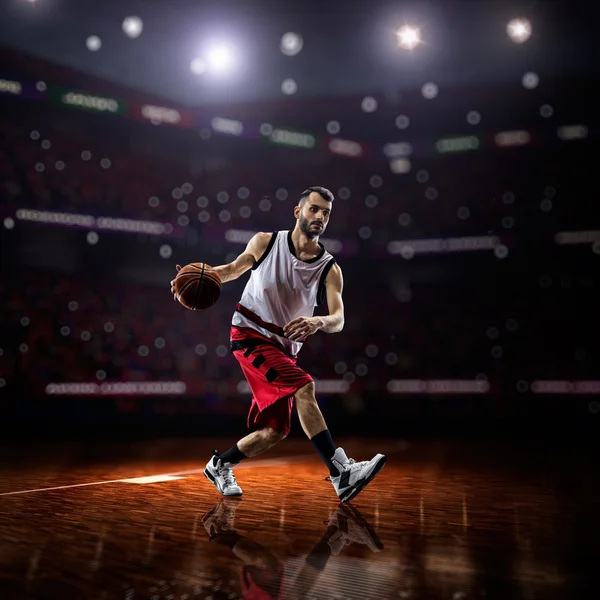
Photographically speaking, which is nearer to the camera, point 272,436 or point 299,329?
point 299,329

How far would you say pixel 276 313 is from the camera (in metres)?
3.74

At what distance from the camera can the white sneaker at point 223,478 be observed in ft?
12.3

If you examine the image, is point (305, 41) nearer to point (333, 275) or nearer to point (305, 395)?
point (333, 275)

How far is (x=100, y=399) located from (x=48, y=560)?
9209mm

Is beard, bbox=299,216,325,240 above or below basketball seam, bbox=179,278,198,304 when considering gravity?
above

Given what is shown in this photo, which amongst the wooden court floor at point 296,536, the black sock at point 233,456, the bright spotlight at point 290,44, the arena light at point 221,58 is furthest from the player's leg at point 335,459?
the arena light at point 221,58

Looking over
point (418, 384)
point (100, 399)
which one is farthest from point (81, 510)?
point (418, 384)

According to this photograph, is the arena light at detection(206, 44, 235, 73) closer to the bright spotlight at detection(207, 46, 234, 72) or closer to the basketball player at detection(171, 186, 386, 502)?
the bright spotlight at detection(207, 46, 234, 72)

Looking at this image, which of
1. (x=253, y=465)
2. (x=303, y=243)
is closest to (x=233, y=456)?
(x=303, y=243)

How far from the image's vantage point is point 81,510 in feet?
10.8

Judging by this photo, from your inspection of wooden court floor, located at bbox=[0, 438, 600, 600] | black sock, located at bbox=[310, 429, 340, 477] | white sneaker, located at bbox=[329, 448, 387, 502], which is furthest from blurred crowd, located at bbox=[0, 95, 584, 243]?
white sneaker, located at bbox=[329, 448, 387, 502]

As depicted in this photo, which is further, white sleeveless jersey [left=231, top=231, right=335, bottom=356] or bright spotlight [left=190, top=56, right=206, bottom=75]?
bright spotlight [left=190, top=56, right=206, bottom=75]

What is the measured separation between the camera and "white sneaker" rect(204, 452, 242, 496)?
3.75m

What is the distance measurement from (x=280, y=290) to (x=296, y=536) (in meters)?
1.57
